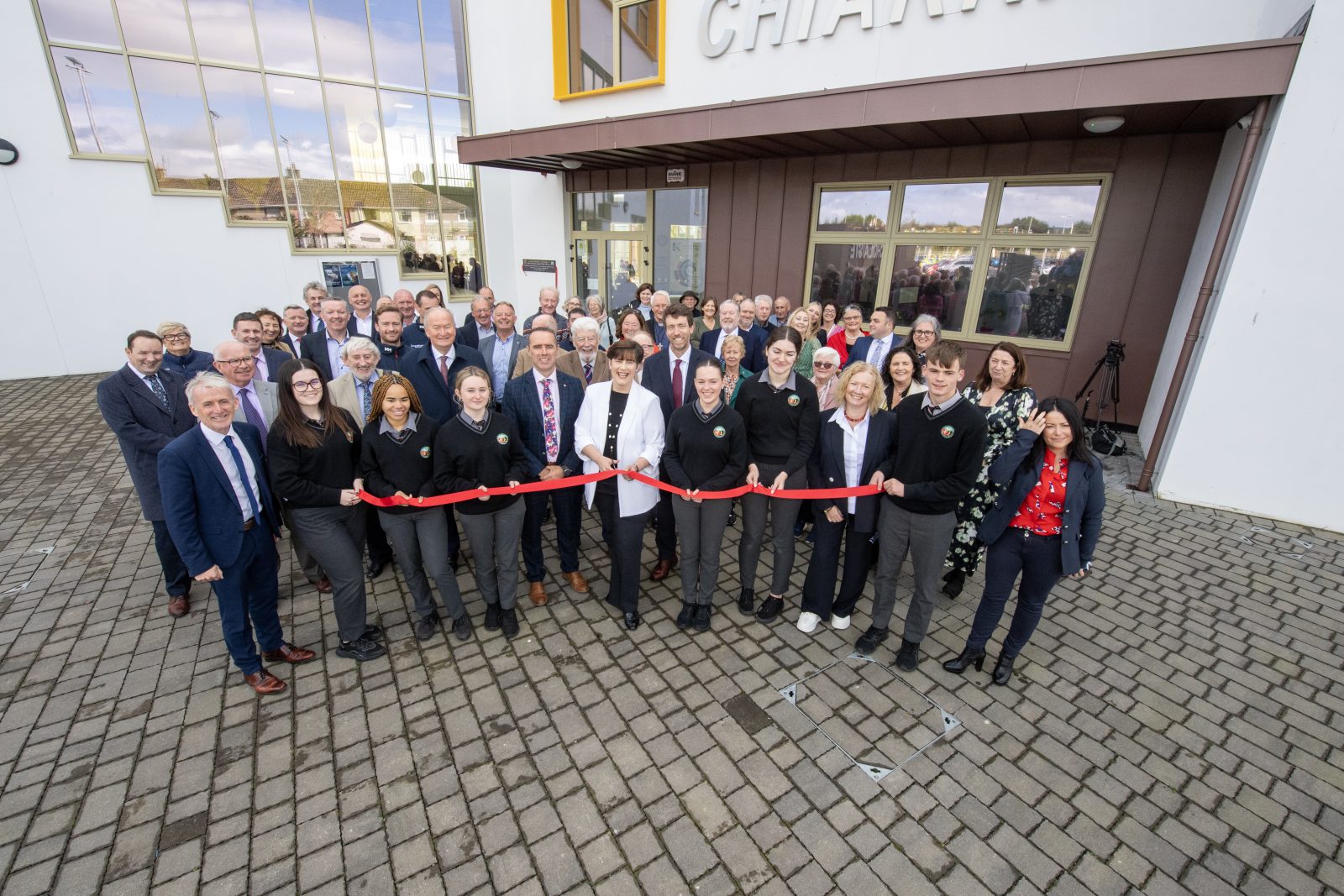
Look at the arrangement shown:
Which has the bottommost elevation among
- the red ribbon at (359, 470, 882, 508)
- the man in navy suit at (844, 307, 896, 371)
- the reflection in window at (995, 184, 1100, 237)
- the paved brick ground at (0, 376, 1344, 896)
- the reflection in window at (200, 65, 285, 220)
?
the paved brick ground at (0, 376, 1344, 896)

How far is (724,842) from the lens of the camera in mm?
2674

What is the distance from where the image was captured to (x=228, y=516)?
10.4ft

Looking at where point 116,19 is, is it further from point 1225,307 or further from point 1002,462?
point 1225,307

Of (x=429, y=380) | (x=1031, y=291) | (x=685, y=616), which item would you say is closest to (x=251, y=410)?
(x=429, y=380)

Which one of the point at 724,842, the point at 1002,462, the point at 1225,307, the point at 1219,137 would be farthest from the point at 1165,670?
the point at 1219,137

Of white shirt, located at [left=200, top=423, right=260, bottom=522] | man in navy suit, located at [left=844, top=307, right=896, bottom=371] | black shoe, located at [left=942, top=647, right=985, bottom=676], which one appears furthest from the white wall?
white shirt, located at [left=200, top=423, right=260, bottom=522]

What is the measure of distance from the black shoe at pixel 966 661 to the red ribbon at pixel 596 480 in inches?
49.5

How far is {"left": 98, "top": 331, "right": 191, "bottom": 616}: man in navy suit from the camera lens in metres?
3.88

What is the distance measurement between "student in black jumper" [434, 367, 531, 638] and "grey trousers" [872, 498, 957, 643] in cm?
245

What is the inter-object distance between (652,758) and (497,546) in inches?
67.3

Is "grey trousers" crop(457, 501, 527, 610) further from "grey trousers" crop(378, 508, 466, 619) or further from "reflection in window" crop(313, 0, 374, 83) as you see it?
"reflection in window" crop(313, 0, 374, 83)

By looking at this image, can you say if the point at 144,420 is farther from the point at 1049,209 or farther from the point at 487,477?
the point at 1049,209

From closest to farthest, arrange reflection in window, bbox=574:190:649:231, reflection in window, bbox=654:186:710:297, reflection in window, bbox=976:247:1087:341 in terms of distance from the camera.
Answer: reflection in window, bbox=976:247:1087:341 < reflection in window, bbox=654:186:710:297 < reflection in window, bbox=574:190:649:231

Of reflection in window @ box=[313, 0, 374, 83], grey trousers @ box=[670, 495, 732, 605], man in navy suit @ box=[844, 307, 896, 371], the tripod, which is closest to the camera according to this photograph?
grey trousers @ box=[670, 495, 732, 605]
